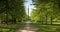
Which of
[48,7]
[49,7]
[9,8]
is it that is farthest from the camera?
[9,8]

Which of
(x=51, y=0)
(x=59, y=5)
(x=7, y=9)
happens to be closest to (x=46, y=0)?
(x=51, y=0)

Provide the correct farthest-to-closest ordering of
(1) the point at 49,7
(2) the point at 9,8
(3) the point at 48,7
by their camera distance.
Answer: (2) the point at 9,8
(3) the point at 48,7
(1) the point at 49,7

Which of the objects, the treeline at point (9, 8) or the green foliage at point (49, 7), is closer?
the green foliage at point (49, 7)

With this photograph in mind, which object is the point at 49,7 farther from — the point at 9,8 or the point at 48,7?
the point at 9,8

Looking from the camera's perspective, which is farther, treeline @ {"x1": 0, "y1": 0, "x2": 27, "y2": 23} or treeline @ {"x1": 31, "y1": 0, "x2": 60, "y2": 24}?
treeline @ {"x1": 0, "y1": 0, "x2": 27, "y2": 23}

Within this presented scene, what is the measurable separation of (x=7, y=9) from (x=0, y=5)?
5.95 meters

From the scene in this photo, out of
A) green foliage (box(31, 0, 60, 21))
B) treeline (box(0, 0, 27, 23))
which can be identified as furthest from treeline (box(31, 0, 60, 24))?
treeline (box(0, 0, 27, 23))

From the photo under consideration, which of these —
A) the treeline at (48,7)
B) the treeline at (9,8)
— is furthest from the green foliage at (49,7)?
the treeline at (9,8)

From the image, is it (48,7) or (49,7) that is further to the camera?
(48,7)

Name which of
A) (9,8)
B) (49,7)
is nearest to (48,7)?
(49,7)

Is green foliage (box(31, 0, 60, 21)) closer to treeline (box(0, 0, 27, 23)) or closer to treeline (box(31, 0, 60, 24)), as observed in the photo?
treeline (box(31, 0, 60, 24))

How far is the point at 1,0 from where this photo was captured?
2289 centimetres

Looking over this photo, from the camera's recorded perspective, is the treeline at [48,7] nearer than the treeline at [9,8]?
Yes

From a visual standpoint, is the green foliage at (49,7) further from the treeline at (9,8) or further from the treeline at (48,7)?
the treeline at (9,8)
